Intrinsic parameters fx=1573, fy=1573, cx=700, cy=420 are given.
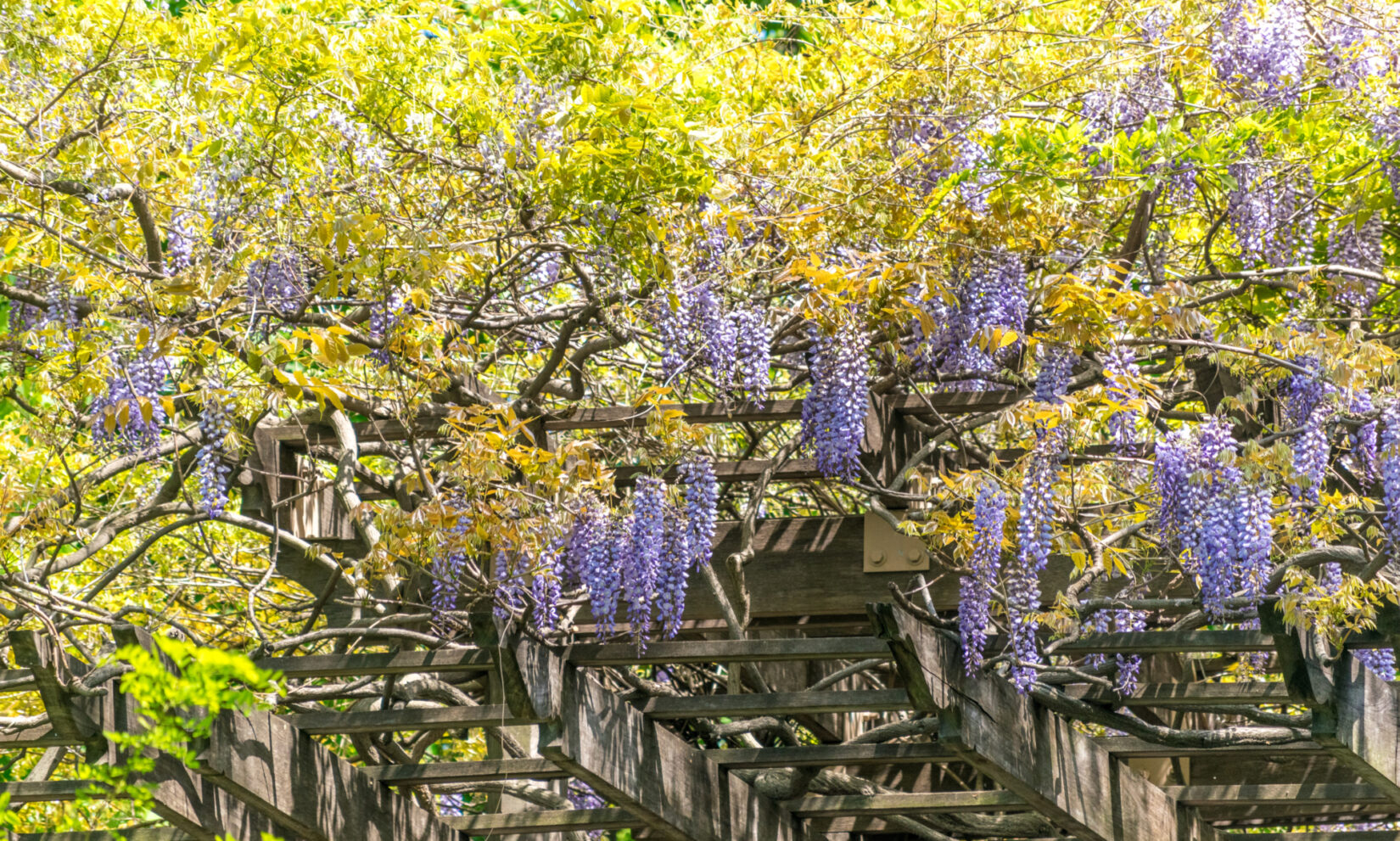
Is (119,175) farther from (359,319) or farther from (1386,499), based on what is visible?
(1386,499)

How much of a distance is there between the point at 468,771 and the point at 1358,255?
3017 millimetres

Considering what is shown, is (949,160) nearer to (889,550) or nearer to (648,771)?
(889,550)

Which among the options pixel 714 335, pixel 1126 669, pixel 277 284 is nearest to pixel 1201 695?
pixel 1126 669

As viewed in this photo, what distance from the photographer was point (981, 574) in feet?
12.5

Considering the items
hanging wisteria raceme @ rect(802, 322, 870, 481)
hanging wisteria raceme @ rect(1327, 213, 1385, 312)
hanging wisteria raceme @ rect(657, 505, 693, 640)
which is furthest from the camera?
hanging wisteria raceme @ rect(1327, 213, 1385, 312)

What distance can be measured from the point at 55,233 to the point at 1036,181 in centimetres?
267

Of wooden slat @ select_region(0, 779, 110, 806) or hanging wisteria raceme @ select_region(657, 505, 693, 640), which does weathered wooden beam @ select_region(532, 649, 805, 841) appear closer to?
hanging wisteria raceme @ select_region(657, 505, 693, 640)

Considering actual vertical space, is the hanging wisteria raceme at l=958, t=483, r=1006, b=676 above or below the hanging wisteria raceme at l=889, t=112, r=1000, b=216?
below

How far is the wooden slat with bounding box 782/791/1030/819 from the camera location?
15.3ft

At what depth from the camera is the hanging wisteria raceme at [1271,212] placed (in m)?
4.44

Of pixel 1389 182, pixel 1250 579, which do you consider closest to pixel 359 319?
pixel 1250 579

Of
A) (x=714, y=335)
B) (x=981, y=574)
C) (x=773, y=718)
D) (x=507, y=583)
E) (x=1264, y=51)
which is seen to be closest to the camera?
(x=981, y=574)

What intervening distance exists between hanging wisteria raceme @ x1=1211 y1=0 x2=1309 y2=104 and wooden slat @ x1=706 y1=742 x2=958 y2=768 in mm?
2096

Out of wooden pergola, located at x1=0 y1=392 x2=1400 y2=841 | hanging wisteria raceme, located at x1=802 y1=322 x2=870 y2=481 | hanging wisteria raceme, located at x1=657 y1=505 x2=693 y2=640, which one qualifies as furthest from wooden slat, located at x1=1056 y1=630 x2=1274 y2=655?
hanging wisteria raceme, located at x1=657 y1=505 x2=693 y2=640
